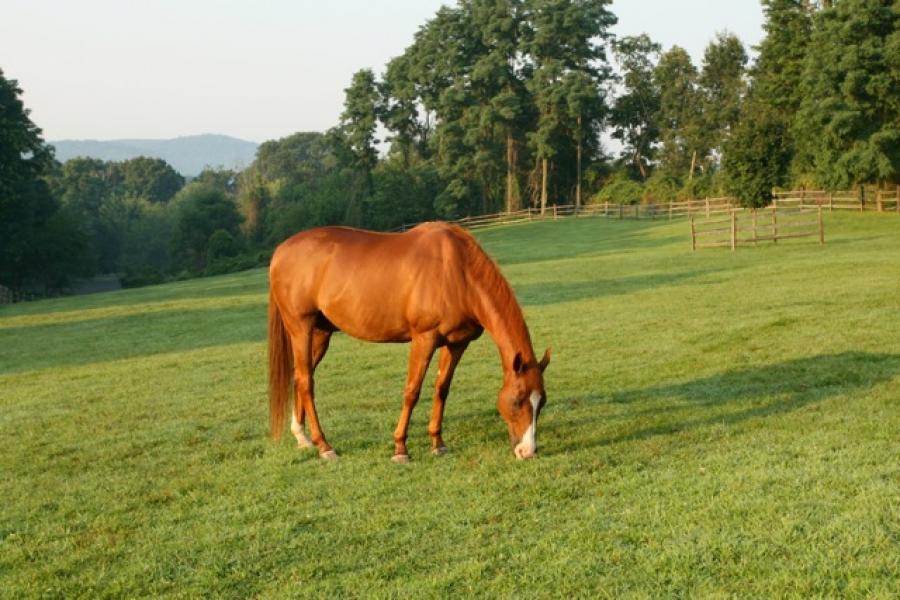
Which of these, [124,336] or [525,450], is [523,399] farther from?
[124,336]

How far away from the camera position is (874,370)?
10430mm

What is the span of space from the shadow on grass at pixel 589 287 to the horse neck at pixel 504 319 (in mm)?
13988

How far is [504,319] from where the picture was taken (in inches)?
297

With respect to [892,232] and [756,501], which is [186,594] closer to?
[756,501]

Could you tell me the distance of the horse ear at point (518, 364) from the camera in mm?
7250

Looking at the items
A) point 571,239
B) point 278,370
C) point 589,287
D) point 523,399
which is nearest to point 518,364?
point 523,399

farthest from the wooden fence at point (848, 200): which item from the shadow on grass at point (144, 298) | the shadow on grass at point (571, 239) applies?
the shadow on grass at point (144, 298)

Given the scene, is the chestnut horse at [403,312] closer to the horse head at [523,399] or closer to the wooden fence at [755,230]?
the horse head at [523,399]

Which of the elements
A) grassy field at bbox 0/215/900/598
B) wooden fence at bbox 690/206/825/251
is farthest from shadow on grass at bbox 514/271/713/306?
wooden fence at bbox 690/206/825/251

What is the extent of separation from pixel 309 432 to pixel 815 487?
191 inches

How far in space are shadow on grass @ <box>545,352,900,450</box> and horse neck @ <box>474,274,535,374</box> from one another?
117 centimetres

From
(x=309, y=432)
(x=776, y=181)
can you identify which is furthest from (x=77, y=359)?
(x=776, y=181)

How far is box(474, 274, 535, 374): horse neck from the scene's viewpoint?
7.49m

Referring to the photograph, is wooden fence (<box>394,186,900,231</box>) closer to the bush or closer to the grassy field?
the bush
